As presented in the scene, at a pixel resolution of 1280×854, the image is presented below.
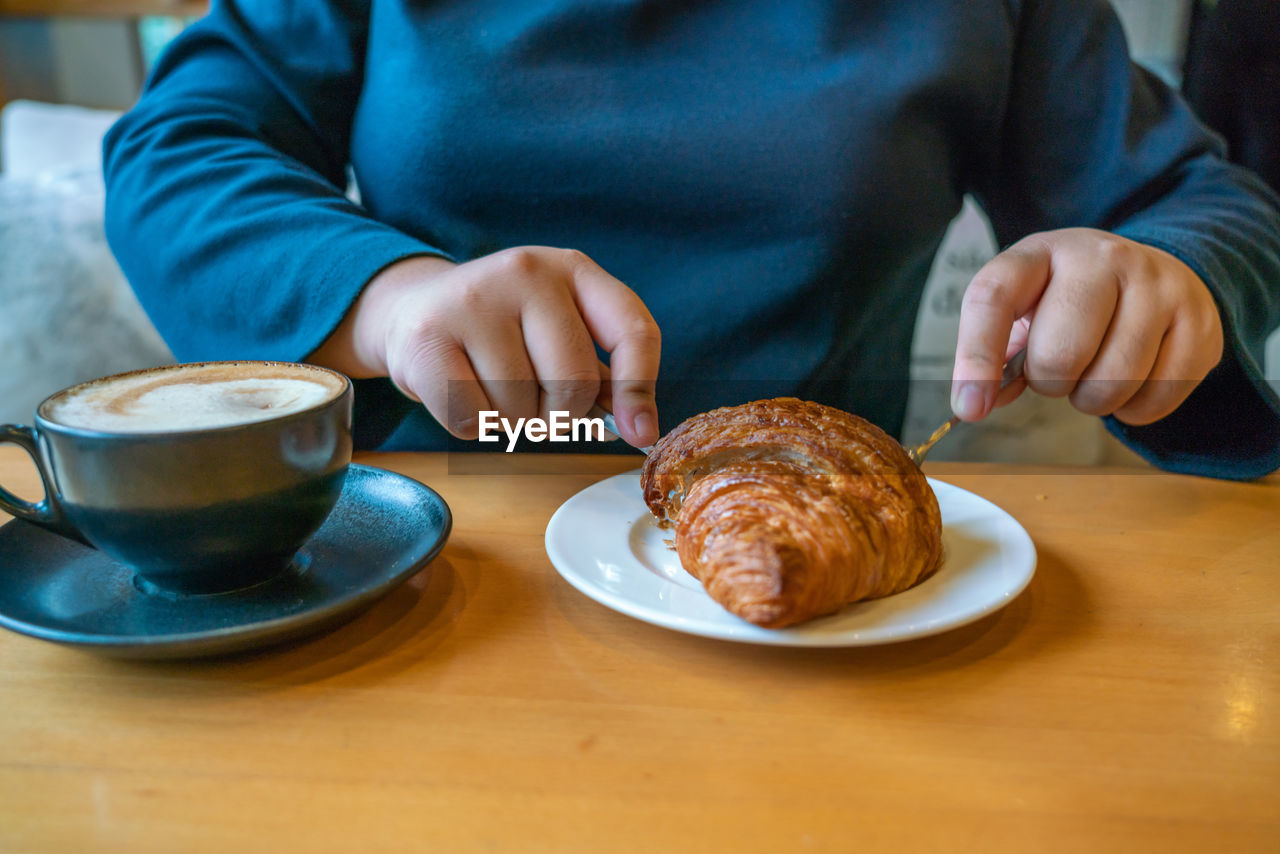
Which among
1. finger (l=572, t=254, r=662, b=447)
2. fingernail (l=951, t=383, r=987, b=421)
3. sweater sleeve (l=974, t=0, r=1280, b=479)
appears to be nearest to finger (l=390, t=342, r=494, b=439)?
finger (l=572, t=254, r=662, b=447)

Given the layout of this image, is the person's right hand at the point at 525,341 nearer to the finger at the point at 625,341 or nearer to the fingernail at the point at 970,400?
the finger at the point at 625,341

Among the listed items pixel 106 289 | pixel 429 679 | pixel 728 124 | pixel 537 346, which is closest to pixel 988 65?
pixel 728 124

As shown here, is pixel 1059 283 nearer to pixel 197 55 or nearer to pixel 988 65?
pixel 988 65

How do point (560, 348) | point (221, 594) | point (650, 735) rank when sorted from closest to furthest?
point (650, 735), point (221, 594), point (560, 348)

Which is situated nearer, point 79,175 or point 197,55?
point 197,55

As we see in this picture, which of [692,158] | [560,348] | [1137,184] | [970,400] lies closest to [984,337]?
[970,400]

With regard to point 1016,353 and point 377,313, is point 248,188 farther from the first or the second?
point 1016,353
